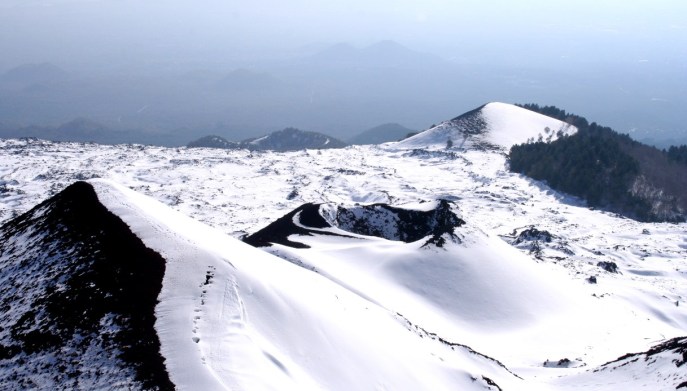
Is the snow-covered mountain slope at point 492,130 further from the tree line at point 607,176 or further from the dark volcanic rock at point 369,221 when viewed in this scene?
the dark volcanic rock at point 369,221

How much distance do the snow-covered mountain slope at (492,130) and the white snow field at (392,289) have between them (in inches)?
1042

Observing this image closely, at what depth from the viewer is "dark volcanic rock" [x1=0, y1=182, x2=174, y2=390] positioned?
30.4ft

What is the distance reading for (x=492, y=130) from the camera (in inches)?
3597

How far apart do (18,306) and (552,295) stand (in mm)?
21606

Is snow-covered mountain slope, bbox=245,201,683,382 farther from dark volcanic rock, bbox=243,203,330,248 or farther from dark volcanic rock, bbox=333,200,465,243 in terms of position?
dark volcanic rock, bbox=333,200,465,243

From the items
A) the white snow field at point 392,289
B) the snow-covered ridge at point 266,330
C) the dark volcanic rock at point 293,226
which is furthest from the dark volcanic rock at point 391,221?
the snow-covered ridge at point 266,330

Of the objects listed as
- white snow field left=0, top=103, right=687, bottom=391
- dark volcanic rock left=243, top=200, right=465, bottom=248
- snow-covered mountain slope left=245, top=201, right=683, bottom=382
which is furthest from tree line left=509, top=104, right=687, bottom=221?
dark volcanic rock left=243, top=200, right=465, bottom=248

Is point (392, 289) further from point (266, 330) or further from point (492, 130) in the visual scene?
point (492, 130)

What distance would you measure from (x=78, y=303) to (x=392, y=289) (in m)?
14.2

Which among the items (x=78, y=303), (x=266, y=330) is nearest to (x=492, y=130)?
(x=266, y=330)

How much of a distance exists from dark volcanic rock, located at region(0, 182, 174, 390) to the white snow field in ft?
1.46

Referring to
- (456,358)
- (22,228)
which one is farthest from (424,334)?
(22,228)

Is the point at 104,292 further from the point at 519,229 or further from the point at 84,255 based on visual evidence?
the point at 519,229

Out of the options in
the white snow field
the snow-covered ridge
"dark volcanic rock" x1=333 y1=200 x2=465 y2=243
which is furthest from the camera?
"dark volcanic rock" x1=333 y1=200 x2=465 y2=243
